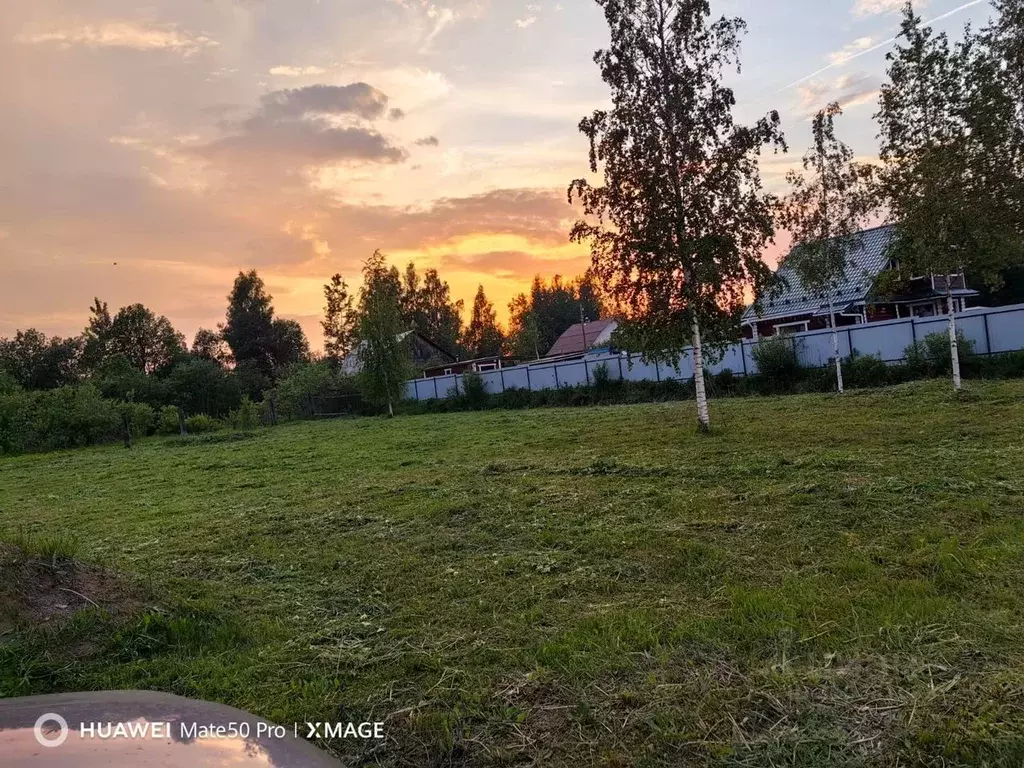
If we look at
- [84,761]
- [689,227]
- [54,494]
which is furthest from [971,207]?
[54,494]

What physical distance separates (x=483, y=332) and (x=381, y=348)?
160 feet

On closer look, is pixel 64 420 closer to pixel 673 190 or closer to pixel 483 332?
pixel 673 190

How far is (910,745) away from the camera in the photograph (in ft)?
7.98

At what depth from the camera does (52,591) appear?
13.8 feet

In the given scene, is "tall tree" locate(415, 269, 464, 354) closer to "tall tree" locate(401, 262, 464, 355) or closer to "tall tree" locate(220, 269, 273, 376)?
"tall tree" locate(401, 262, 464, 355)

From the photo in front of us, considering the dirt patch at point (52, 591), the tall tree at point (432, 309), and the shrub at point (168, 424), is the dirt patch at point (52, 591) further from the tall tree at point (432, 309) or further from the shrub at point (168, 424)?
the tall tree at point (432, 309)

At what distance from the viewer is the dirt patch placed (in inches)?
154

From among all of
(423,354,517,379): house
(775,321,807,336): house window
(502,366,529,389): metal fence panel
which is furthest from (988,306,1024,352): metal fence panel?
(423,354,517,379): house

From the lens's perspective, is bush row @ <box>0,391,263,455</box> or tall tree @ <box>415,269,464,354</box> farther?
tall tree @ <box>415,269,464,354</box>

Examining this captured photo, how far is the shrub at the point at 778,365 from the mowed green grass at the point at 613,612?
35.0 ft

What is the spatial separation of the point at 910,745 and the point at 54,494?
545 inches

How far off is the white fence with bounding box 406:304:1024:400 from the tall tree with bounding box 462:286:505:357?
45.4m

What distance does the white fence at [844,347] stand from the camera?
17.4 meters

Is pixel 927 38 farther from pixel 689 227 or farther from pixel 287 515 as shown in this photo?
pixel 287 515
